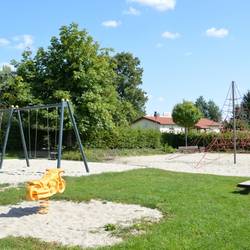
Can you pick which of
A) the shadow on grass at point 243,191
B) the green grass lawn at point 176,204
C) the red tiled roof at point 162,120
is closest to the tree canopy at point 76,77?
the green grass lawn at point 176,204

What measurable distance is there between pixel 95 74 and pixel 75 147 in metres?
5.01

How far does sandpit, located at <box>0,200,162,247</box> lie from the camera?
22.0ft

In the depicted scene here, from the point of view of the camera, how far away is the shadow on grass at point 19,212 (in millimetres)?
8445

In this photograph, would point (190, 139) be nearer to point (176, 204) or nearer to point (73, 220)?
point (176, 204)

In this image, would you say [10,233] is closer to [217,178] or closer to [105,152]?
[217,178]

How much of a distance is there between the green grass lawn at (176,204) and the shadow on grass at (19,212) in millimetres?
948

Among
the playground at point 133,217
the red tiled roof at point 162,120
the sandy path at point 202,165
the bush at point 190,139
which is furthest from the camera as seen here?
the red tiled roof at point 162,120

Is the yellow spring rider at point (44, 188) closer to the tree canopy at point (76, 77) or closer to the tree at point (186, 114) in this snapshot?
the tree canopy at point (76, 77)

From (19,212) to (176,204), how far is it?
9.73 feet

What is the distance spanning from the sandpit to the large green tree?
643 inches

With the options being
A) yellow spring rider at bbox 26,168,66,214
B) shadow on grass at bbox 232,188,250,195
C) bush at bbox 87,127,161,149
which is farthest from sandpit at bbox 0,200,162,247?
bush at bbox 87,127,161,149

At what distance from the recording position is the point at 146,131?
118ft

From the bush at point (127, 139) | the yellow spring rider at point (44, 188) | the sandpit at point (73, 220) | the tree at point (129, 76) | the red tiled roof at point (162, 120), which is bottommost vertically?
the sandpit at point (73, 220)

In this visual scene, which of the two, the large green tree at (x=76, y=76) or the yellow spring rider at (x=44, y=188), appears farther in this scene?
the large green tree at (x=76, y=76)
